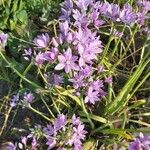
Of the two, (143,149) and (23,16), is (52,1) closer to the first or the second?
(23,16)

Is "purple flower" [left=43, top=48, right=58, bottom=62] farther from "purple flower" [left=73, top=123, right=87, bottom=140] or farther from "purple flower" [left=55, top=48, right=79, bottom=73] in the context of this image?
"purple flower" [left=73, top=123, right=87, bottom=140]

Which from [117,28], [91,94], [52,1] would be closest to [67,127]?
[91,94]

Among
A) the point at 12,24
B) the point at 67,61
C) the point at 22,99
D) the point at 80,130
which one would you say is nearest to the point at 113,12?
the point at 67,61

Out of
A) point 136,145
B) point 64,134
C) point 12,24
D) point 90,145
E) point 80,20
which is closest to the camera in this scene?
point 136,145

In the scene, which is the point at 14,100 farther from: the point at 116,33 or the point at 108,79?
the point at 116,33

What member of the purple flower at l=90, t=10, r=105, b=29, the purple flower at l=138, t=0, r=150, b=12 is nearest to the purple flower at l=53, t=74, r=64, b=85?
the purple flower at l=90, t=10, r=105, b=29
